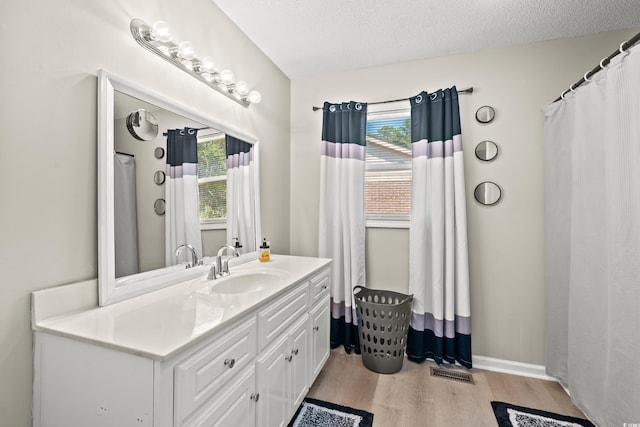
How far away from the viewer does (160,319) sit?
3.17 ft

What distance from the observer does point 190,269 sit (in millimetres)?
1500

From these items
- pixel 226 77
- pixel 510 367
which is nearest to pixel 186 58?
pixel 226 77

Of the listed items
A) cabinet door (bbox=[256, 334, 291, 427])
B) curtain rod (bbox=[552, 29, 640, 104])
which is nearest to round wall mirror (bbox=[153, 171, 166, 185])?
cabinet door (bbox=[256, 334, 291, 427])

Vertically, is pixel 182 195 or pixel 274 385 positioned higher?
pixel 182 195

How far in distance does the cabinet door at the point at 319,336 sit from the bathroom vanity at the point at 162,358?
1.20 feet

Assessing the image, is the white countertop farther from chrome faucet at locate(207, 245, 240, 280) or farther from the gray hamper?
the gray hamper

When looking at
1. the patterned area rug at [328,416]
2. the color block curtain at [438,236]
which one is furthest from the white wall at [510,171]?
the patterned area rug at [328,416]

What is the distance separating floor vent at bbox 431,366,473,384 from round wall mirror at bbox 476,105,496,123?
6.28 feet

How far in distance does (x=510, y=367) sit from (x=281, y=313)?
1.89 metres

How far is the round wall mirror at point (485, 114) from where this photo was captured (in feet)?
7.00

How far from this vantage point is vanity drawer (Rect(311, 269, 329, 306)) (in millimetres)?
1756

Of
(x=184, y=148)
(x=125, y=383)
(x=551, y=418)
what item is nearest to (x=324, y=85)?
(x=184, y=148)

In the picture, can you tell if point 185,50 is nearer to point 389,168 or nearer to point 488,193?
point 389,168

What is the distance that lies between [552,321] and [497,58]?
77.3 inches
